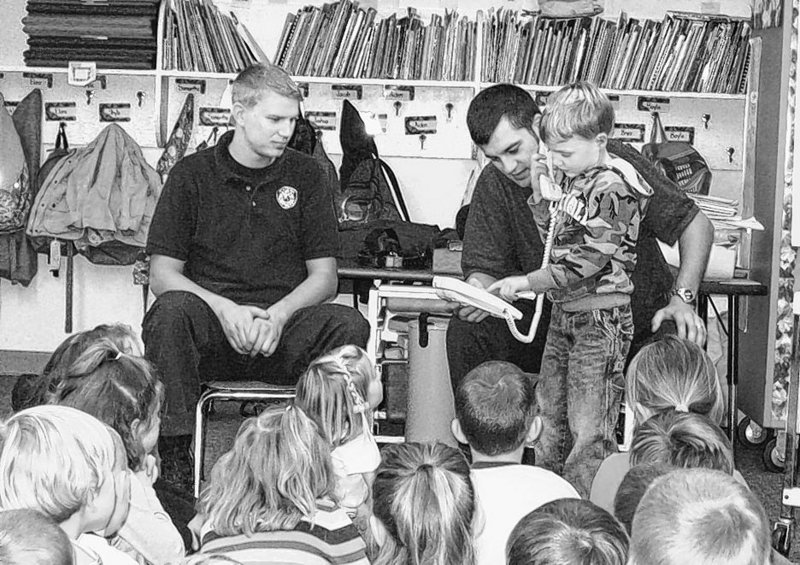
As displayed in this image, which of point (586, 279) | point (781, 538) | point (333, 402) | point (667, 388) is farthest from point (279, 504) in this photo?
point (781, 538)

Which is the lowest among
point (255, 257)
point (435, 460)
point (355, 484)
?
point (355, 484)

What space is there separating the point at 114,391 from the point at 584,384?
122cm

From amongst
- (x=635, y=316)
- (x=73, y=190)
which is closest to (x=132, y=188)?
(x=73, y=190)

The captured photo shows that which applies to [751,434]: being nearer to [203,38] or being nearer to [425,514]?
A: [203,38]

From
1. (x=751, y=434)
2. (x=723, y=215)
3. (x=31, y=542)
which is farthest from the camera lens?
(x=751, y=434)

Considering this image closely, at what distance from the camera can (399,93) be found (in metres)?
5.71

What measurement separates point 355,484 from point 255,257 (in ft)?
3.49

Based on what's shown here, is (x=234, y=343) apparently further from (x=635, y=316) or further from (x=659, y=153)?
(x=659, y=153)

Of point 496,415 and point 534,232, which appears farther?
point 534,232

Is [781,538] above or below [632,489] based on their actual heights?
below

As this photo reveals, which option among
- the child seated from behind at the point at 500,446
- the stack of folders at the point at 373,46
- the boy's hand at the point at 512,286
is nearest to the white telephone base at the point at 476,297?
the boy's hand at the point at 512,286

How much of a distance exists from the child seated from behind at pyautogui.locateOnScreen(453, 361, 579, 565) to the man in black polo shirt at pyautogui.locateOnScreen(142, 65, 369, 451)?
0.75 m

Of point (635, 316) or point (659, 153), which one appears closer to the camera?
point (635, 316)

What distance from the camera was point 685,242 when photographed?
3.42 meters
